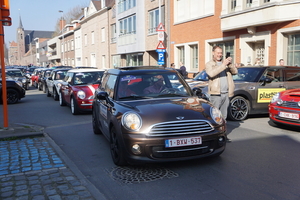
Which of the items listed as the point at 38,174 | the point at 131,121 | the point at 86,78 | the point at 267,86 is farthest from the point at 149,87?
the point at 86,78

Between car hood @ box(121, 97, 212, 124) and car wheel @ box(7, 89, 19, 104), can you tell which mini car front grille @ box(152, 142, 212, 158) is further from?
car wheel @ box(7, 89, 19, 104)

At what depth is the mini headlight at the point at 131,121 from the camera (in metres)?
4.67

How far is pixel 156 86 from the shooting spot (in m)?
5.91

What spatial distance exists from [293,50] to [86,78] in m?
9.85

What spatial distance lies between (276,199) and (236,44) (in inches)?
606

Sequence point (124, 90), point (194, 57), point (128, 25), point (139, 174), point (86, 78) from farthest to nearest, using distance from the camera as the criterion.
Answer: point (128, 25), point (194, 57), point (86, 78), point (124, 90), point (139, 174)

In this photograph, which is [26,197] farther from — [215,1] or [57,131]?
[215,1]

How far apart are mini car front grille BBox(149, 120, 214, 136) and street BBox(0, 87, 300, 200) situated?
62 cm

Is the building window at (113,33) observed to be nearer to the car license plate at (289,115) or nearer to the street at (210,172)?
the street at (210,172)

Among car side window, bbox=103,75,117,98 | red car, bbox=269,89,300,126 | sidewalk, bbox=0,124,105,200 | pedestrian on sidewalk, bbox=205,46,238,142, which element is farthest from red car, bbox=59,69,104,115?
red car, bbox=269,89,300,126

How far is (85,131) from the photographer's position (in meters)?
8.18

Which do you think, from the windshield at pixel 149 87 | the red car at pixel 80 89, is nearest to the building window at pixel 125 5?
the red car at pixel 80 89

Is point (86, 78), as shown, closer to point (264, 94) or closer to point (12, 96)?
point (12, 96)

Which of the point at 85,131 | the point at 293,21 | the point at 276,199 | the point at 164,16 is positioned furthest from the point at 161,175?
the point at 164,16
